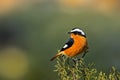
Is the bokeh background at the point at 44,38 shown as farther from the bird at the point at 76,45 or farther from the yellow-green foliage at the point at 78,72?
the yellow-green foliage at the point at 78,72

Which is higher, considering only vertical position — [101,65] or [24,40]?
[24,40]

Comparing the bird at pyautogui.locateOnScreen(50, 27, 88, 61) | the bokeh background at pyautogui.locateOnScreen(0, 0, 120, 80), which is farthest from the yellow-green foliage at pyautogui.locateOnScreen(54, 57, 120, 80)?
the bokeh background at pyautogui.locateOnScreen(0, 0, 120, 80)

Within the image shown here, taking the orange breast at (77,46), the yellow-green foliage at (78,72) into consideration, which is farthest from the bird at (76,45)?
the yellow-green foliage at (78,72)

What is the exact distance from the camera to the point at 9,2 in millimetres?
48156

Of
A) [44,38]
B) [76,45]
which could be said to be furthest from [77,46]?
[44,38]

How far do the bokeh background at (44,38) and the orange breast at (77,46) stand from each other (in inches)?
489

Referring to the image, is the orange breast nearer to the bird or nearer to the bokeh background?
the bird

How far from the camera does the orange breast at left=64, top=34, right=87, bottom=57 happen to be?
693 cm

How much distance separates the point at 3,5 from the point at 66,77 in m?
40.7

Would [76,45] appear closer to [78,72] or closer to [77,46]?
[77,46]

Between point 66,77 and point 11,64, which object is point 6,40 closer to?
point 11,64

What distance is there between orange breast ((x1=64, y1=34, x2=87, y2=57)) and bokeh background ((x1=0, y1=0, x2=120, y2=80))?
12.4m

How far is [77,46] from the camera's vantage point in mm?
7090

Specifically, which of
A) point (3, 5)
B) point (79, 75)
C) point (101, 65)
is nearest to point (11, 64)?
point (101, 65)
